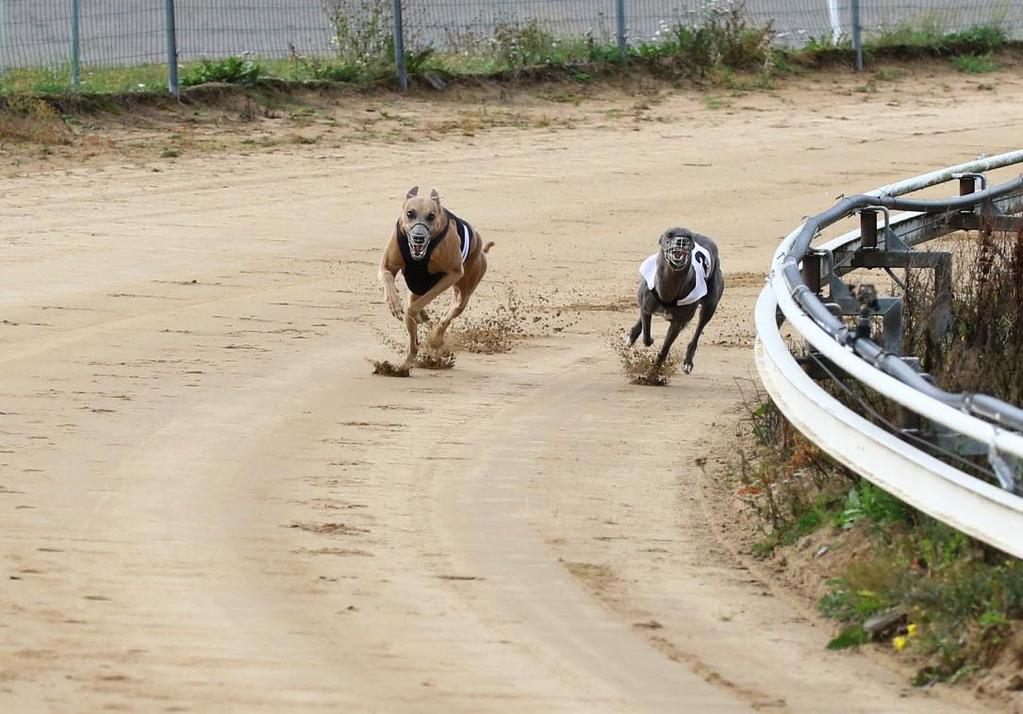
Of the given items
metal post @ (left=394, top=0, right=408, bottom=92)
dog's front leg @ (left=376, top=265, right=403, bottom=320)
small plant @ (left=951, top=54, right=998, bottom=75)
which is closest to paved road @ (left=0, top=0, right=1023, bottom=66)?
metal post @ (left=394, top=0, right=408, bottom=92)

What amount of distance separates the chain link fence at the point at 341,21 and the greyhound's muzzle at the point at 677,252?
7985 millimetres

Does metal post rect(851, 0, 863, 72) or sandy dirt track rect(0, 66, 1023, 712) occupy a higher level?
metal post rect(851, 0, 863, 72)

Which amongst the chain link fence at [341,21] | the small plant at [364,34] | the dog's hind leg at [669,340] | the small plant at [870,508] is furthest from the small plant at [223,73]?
the small plant at [870,508]

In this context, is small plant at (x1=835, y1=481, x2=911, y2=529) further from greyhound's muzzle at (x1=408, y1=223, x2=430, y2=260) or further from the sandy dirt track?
greyhound's muzzle at (x1=408, y1=223, x2=430, y2=260)

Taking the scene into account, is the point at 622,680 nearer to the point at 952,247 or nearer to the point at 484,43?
the point at 952,247

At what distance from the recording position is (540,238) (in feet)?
40.0

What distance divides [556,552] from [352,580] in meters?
0.68

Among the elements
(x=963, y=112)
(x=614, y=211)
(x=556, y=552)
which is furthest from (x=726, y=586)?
(x=963, y=112)

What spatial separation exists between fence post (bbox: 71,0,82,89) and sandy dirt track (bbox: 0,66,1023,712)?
163 cm

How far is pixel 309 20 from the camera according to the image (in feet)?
56.5

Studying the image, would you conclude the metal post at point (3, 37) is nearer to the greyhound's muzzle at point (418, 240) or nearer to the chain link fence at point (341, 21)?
the chain link fence at point (341, 21)

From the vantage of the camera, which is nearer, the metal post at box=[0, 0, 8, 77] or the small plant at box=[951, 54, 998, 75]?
the metal post at box=[0, 0, 8, 77]

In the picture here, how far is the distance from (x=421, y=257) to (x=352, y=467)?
82.9 inches

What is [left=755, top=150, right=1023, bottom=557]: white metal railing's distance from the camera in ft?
14.3
